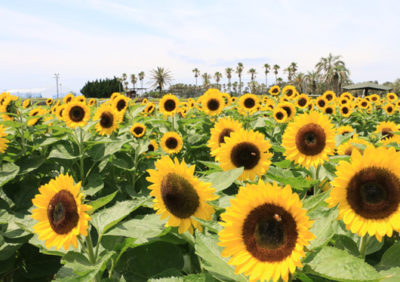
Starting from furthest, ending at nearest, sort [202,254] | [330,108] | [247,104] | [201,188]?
[330,108] < [247,104] < [201,188] < [202,254]

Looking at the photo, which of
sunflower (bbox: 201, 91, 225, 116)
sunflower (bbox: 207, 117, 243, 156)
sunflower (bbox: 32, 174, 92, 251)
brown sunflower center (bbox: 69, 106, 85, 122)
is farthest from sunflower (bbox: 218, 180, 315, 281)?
sunflower (bbox: 201, 91, 225, 116)

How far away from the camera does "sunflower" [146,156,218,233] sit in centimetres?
181

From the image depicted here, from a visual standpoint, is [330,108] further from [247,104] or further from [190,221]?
[190,221]

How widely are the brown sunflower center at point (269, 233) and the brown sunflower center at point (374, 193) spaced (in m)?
0.45

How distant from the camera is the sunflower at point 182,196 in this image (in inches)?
71.2

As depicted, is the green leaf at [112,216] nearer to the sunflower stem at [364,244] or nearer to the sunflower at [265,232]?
the sunflower at [265,232]

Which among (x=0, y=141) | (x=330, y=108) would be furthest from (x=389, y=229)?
(x=330, y=108)

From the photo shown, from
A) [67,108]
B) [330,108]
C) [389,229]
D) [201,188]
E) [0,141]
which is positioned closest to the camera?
[389,229]

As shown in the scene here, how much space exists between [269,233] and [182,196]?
2.11 feet

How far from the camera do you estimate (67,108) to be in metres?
5.07

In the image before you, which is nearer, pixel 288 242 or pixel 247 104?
pixel 288 242

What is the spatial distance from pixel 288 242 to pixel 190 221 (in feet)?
2.44

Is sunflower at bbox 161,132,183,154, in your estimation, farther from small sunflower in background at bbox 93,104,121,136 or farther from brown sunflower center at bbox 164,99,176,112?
brown sunflower center at bbox 164,99,176,112

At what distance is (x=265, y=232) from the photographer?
4.40 ft
